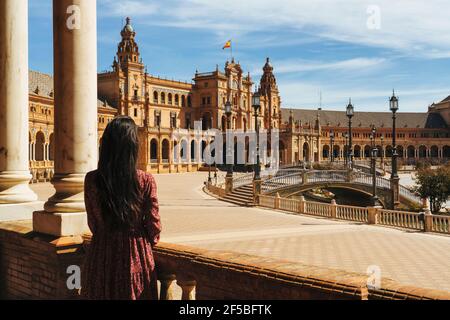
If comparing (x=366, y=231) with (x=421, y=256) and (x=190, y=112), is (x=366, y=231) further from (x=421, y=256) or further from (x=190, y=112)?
(x=190, y=112)

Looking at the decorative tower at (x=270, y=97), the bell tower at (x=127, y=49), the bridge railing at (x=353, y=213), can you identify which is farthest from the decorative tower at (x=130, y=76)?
the bridge railing at (x=353, y=213)

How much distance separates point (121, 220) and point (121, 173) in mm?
391

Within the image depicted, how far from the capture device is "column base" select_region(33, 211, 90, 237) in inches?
273

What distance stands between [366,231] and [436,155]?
12068 cm

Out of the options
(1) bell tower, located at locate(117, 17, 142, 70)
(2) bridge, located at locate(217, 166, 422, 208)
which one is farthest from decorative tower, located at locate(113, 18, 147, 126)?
(2) bridge, located at locate(217, 166, 422, 208)

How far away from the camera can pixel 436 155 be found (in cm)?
13012

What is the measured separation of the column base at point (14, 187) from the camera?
9023 mm

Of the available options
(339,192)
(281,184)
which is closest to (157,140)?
(339,192)

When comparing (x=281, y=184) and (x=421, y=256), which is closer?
(x=421, y=256)

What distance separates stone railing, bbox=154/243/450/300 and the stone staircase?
86.2 feet

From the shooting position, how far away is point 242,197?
34.7 m

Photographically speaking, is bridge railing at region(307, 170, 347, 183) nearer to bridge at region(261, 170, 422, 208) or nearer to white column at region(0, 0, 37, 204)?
bridge at region(261, 170, 422, 208)

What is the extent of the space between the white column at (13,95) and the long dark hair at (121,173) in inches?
218

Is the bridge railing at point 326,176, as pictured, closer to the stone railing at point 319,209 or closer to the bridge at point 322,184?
the bridge at point 322,184
